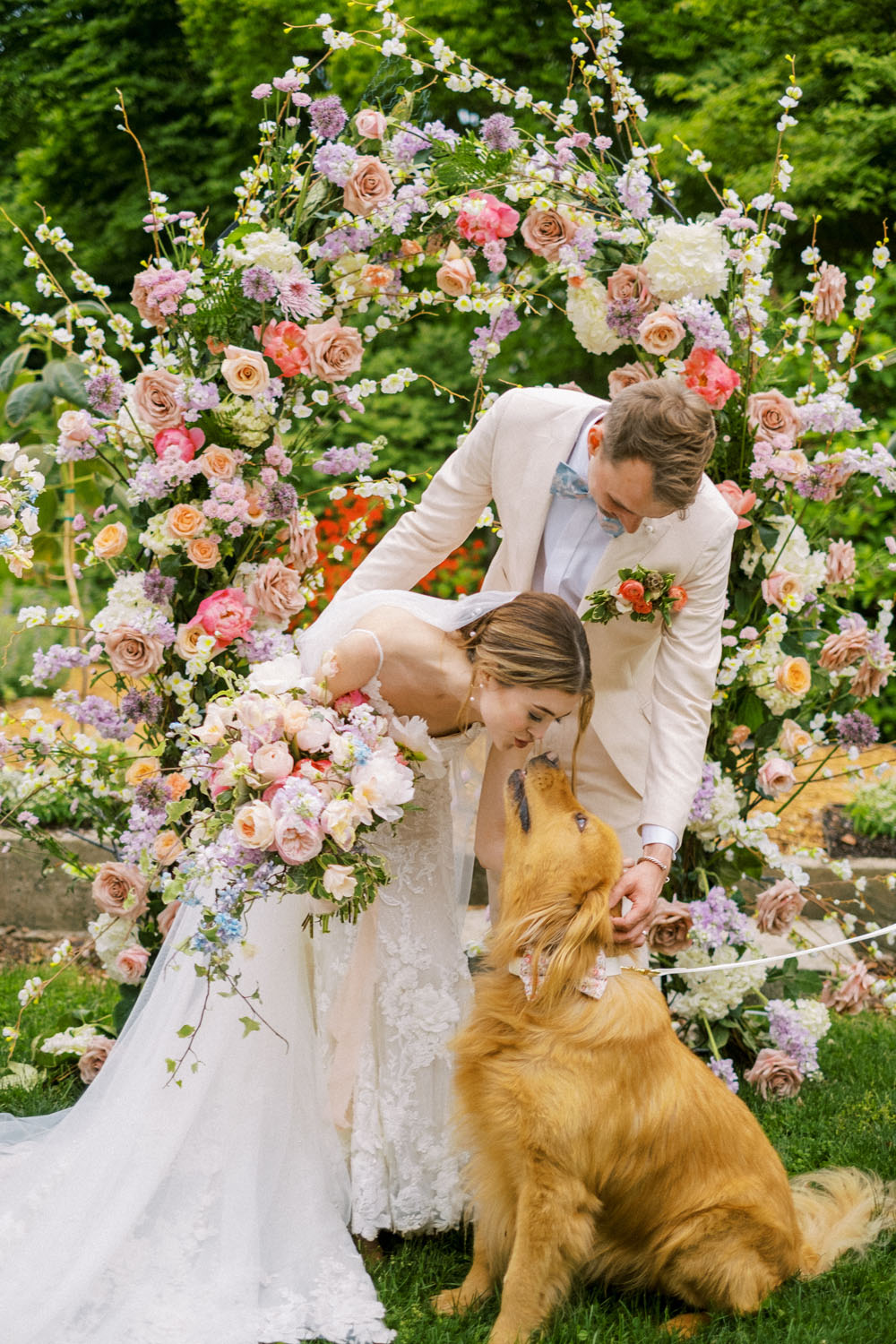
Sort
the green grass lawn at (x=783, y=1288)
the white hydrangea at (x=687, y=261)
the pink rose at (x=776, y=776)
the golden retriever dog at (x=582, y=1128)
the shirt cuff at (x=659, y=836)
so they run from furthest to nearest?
the pink rose at (x=776, y=776) → the white hydrangea at (x=687, y=261) → the shirt cuff at (x=659, y=836) → the green grass lawn at (x=783, y=1288) → the golden retriever dog at (x=582, y=1128)

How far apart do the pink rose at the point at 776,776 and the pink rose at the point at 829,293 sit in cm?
147

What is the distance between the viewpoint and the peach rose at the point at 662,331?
3926 mm

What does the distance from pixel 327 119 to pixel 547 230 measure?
2.54 feet

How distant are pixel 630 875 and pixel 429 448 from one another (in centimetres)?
731

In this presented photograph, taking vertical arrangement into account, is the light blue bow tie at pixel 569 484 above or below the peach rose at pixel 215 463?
below

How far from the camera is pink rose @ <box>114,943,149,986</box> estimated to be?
3.91 m

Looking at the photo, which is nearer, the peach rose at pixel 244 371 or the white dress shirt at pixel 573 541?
the white dress shirt at pixel 573 541

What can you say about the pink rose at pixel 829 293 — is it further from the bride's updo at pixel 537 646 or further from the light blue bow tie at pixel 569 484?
the bride's updo at pixel 537 646

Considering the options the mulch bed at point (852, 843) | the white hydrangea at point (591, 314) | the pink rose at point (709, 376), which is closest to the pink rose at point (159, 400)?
the white hydrangea at point (591, 314)

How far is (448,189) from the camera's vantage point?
391 cm

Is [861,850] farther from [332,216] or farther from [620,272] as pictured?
[332,216]

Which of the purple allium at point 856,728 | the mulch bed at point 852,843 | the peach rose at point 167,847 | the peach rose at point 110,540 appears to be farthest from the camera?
the mulch bed at point 852,843

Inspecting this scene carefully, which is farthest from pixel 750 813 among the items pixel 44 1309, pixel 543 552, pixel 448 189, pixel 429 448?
pixel 429 448

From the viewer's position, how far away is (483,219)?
12.5 ft
